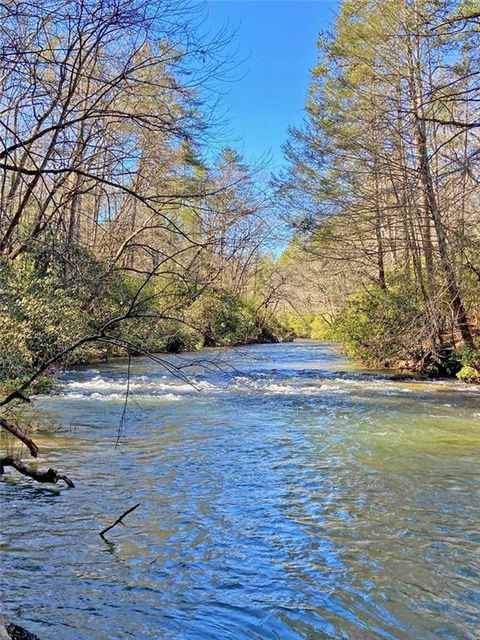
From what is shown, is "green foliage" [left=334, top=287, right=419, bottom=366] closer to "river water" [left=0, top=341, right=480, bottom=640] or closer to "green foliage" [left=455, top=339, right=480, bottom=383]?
"green foliage" [left=455, top=339, right=480, bottom=383]

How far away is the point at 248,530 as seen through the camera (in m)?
5.02

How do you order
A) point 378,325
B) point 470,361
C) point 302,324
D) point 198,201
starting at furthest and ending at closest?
1. point 302,324
2. point 378,325
3. point 470,361
4. point 198,201

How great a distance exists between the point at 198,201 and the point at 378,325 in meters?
14.3

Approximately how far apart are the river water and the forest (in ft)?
1.36

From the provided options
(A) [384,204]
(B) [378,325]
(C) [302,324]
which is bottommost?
(B) [378,325]

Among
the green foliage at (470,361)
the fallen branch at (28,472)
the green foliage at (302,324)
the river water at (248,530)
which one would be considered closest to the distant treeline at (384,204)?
the green foliage at (470,361)

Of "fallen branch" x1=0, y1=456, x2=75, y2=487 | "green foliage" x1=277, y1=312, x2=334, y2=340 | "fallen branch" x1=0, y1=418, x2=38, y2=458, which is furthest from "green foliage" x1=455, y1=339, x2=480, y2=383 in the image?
"green foliage" x1=277, y1=312, x2=334, y2=340

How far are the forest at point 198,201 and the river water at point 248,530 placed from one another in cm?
41

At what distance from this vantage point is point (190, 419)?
33.6 feet

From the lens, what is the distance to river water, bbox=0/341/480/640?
362 cm

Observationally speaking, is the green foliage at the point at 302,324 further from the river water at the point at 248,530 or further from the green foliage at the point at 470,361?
the river water at the point at 248,530

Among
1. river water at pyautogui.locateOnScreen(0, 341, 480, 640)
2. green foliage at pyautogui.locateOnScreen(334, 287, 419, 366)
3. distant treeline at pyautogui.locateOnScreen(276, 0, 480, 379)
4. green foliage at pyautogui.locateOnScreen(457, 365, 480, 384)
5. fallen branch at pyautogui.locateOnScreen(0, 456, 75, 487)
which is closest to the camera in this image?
river water at pyautogui.locateOnScreen(0, 341, 480, 640)

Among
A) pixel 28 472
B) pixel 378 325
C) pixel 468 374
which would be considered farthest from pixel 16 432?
pixel 378 325

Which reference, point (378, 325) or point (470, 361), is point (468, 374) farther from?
point (378, 325)
